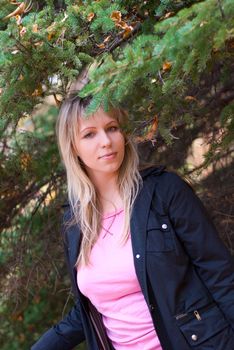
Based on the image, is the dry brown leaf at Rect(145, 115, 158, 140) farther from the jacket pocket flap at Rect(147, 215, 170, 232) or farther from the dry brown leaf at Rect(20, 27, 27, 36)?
the dry brown leaf at Rect(20, 27, 27, 36)

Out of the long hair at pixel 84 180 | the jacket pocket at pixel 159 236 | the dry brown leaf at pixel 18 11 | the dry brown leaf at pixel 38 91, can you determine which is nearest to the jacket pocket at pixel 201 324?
the jacket pocket at pixel 159 236

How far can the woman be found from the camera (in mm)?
2568

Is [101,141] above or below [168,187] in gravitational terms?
above

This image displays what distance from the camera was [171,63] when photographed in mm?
2201

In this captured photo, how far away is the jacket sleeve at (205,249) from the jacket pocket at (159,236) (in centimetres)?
4

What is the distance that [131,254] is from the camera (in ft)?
8.80

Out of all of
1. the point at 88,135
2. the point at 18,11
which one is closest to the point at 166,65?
the point at 88,135

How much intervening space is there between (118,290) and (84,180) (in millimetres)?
618

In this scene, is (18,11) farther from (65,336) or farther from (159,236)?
(65,336)

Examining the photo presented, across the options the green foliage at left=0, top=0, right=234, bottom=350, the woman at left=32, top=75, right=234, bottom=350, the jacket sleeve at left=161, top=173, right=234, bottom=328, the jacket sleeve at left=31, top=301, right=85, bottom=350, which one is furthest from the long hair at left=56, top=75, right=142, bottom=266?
the jacket sleeve at left=31, top=301, right=85, bottom=350

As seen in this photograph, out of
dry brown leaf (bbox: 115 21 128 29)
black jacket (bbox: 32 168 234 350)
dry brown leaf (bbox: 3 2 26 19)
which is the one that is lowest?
black jacket (bbox: 32 168 234 350)

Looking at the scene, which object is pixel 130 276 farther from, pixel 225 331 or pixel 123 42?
pixel 123 42

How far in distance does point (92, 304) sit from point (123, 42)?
52.1 inches

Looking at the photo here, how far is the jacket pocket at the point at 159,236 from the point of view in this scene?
8.55 ft
